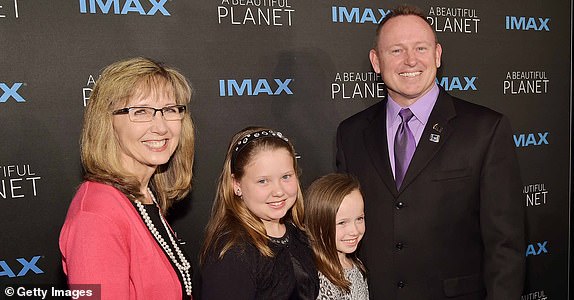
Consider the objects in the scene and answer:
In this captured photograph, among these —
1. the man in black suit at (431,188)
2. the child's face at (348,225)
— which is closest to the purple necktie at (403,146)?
the man in black suit at (431,188)

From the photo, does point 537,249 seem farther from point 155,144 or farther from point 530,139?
point 155,144

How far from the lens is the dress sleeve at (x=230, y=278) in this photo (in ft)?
6.11

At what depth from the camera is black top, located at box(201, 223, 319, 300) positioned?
187cm

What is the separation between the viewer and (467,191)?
7.62 ft

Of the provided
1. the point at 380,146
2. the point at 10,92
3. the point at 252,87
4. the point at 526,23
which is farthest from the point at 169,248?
the point at 526,23

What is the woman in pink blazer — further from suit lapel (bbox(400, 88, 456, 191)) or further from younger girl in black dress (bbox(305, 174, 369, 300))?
suit lapel (bbox(400, 88, 456, 191))

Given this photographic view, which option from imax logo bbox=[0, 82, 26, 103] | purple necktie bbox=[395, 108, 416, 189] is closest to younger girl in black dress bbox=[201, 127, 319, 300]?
purple necktie bbox=[395, 108, 416, 189]

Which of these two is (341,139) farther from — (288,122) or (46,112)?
(46,112)

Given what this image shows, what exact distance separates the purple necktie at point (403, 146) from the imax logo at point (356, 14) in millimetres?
1154

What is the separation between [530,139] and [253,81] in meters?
2.41

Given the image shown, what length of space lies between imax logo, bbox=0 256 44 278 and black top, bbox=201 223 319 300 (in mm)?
1324

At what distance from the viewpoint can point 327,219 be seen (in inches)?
92.5

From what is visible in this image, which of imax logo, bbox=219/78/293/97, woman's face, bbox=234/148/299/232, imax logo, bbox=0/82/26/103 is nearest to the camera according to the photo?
woman's face, bbox=234/148/299/232

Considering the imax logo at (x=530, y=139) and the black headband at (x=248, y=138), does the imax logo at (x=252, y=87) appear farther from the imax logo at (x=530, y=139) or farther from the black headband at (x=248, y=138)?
the imax logo at (x=530, y=139)
